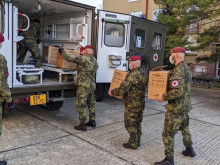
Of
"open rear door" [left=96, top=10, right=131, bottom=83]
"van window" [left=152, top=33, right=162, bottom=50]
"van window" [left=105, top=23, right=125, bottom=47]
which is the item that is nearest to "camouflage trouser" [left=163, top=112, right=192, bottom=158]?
"open rear door" [left=96, top=10, right=131, bottom=83]

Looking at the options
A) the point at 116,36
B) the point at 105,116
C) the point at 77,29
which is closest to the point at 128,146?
the point at 105,116

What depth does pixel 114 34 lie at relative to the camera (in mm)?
6734

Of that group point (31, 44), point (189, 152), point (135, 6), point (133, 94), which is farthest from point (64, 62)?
point (135, 6)

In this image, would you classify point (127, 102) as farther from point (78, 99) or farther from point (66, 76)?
point (66, 76)

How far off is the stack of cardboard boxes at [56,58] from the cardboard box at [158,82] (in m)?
2.28

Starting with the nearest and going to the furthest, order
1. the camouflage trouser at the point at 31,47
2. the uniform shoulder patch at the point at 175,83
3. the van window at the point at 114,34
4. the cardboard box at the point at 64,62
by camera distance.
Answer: the uniform shoulder patch at the point at 175,83, the cardboard box at the point at 64,62, the camouflage trouser at the point at 31,47, the van window at the point at 114,34

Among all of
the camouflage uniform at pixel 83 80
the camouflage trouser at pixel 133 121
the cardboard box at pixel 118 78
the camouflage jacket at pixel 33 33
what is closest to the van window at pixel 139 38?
the camouflage jacket at pixel 33 33

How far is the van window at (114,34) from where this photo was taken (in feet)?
21.6

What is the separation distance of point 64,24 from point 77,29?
1.08 meters

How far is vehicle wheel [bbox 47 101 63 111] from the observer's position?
627cm

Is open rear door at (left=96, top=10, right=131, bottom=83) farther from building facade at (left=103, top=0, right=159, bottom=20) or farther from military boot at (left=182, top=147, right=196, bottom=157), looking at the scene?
building facade at (left=103, top=0, right=159, bottom=20)

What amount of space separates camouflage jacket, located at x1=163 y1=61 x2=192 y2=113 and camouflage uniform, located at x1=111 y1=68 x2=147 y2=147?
0.58m

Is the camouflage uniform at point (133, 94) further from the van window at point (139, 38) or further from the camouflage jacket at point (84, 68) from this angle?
the van window at point (139, 38)

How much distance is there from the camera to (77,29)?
5754 millimetres
